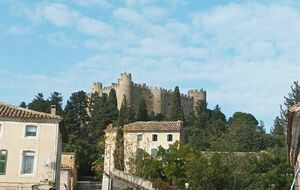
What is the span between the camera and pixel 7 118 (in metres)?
43.6

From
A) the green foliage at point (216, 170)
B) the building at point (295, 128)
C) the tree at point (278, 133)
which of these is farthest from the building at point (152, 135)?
the building at point (295, 128)

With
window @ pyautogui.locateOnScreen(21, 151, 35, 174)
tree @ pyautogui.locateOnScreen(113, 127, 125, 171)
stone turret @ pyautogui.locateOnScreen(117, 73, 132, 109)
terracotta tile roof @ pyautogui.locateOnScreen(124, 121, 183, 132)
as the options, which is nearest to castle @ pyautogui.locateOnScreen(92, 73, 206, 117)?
stone turret @ pyautogui.locateOnScreen(117, 73, 132, 109)

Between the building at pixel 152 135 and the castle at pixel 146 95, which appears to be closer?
the building at pixel 152 135

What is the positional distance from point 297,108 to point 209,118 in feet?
363

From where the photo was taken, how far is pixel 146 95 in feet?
462

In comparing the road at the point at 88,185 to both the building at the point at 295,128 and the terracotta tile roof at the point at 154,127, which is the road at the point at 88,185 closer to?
the terracotta tile roof at the point at 154,127

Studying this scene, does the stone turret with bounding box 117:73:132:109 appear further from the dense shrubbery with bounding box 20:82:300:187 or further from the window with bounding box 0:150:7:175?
the window with bounding box 0:150:7:175

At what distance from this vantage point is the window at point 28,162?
140 ft

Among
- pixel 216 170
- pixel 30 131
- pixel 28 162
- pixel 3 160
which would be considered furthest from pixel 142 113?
pixel 3 160


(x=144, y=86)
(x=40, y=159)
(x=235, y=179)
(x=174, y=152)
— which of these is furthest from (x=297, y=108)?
(x=144, y=86)

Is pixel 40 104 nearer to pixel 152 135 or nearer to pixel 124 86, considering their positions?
pixel 124 86

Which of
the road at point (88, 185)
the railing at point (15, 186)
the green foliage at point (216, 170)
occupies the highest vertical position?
the green foliage at point (216, 170)

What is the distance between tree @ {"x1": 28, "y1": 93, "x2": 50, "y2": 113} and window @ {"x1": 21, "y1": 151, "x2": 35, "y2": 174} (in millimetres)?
68237

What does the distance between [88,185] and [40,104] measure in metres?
40.9
